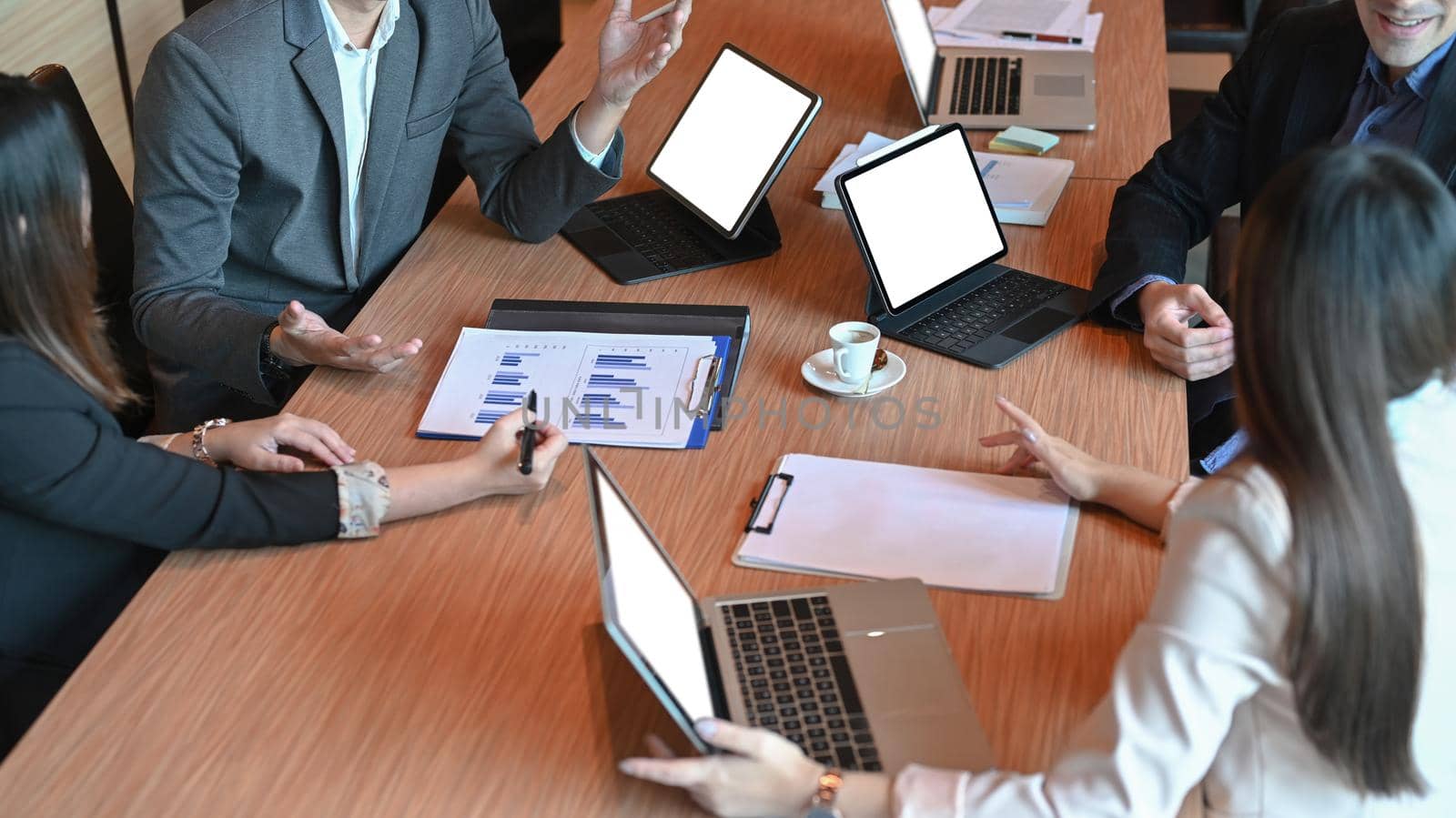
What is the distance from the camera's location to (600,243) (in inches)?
75.1

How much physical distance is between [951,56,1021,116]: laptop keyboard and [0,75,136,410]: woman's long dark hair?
4.94 ft

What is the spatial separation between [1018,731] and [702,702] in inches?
10.9

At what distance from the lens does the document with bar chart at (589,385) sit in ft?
4.95

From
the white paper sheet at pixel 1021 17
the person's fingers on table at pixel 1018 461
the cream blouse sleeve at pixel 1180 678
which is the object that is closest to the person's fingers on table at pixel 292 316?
the person's fingers on table at pixel 1018 461

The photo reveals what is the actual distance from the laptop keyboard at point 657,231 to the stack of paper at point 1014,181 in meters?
0.23

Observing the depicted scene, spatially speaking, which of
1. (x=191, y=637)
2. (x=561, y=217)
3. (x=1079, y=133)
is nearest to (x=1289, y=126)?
(x=1079, y=133)

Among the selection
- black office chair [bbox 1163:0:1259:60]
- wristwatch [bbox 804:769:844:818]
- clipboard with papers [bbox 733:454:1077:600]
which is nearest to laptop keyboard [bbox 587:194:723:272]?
clipboard with papers [bbox 733:454:1077:600]

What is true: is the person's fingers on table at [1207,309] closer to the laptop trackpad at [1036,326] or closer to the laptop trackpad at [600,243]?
the laptop trackpad at [1036,326]

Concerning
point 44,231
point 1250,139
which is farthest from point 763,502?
point 1250,139

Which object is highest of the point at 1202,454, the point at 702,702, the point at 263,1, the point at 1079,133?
the point at 263,1

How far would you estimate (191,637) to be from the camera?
1.22 metres

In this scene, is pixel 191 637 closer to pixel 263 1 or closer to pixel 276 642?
pixel 276 642

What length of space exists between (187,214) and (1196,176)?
1444mm

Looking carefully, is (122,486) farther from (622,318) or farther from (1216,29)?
(1216,29)
